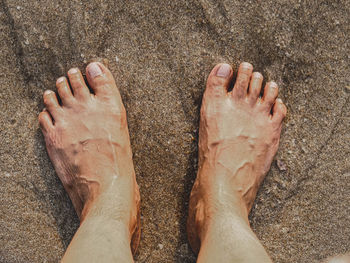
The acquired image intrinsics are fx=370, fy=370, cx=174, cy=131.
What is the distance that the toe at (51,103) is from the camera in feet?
6.18

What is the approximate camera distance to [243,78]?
1871 mm

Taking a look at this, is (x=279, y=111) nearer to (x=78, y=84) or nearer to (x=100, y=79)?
(x=100, y=79)

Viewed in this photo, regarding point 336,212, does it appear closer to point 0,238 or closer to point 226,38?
point 226,38

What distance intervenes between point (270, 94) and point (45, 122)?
1158mm

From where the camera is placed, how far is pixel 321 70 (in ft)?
6.05

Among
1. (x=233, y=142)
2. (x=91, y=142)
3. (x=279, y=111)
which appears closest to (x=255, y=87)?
(x=279, y=111)

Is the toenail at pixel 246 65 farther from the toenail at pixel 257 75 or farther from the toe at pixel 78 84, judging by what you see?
the toe at pixel 78 84

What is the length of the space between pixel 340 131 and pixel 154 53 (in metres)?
1.02

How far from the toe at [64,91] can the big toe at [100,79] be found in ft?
0.39

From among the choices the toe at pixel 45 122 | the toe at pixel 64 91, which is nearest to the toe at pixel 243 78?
the toe at pixel 64 91

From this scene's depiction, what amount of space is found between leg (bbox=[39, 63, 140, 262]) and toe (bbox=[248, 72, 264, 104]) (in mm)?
666

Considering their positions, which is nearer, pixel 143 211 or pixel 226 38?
pixel 226 38

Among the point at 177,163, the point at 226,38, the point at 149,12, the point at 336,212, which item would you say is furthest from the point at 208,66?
the point at 336,212

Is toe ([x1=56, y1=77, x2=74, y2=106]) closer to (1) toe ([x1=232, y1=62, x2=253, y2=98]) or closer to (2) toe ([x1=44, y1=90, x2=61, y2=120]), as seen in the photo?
(2) toe ([x1=44, y1=90, x2=61, y2=120])
